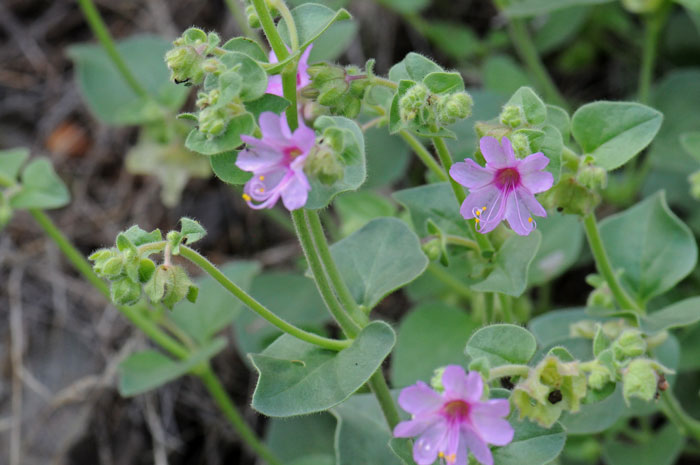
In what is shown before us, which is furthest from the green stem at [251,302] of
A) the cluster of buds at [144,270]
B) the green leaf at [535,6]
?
Result: the green leaf at [535,6]

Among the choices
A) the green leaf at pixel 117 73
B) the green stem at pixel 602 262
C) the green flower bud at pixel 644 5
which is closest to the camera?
the green stem at pixel 602 262

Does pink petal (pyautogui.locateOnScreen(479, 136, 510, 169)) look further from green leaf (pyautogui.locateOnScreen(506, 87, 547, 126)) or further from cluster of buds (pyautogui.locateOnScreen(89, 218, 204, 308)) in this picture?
cluster of buds (pyautogui.locateOnScreen(89, 218, 204, 308))

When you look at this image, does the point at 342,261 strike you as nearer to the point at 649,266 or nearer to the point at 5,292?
the point at 649,266

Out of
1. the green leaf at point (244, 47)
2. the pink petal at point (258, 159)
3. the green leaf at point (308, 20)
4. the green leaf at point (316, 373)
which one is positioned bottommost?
the green leaf at point (316, 373)

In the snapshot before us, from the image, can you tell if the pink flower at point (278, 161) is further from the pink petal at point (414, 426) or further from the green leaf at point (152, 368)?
the green leaf at point (152, 368)

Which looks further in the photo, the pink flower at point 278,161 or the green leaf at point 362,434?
the green leaf at point 362,434

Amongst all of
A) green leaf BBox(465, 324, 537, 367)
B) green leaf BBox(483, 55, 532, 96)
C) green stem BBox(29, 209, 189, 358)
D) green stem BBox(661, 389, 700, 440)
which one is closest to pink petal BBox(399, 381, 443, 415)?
green leaf BBox(465, 324, 537, 367)

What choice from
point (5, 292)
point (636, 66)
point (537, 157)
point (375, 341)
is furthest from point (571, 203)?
point (5, 292)
